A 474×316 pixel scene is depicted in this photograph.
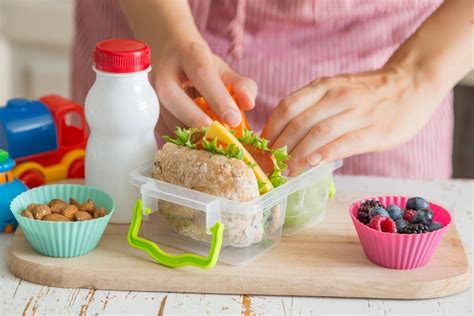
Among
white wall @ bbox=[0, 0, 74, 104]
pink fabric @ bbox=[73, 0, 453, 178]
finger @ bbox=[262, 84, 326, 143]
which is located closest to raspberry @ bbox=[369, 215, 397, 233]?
finger @ bbox=[262, 84, 326, 143]

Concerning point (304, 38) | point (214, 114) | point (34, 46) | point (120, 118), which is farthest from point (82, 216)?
point (34, 46)

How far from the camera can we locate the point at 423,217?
1.20 meters

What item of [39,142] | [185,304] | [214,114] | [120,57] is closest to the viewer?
[185,304]

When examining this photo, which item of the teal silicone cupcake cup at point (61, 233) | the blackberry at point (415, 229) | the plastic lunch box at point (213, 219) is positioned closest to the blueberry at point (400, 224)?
the blackberry at point (415, 229)

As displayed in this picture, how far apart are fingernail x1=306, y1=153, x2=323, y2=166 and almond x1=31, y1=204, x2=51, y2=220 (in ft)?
1.11

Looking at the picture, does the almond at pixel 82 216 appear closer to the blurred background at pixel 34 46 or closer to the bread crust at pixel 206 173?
the bread crust at pixel 206 173

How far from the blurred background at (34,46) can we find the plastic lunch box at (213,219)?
1887 mm

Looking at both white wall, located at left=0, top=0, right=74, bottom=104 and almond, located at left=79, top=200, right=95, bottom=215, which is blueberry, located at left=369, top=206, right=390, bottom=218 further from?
white wall, located at left=0, top=0, right=74, bottom=104

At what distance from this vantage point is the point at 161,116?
1453 mm

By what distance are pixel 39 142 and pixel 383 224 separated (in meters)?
0.54

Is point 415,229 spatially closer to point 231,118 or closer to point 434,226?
point 434,226

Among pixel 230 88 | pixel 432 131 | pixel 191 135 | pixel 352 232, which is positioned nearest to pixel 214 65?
pixel 230 88

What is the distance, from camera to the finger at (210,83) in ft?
4.29

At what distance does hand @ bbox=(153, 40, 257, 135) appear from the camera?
4.33 ft
